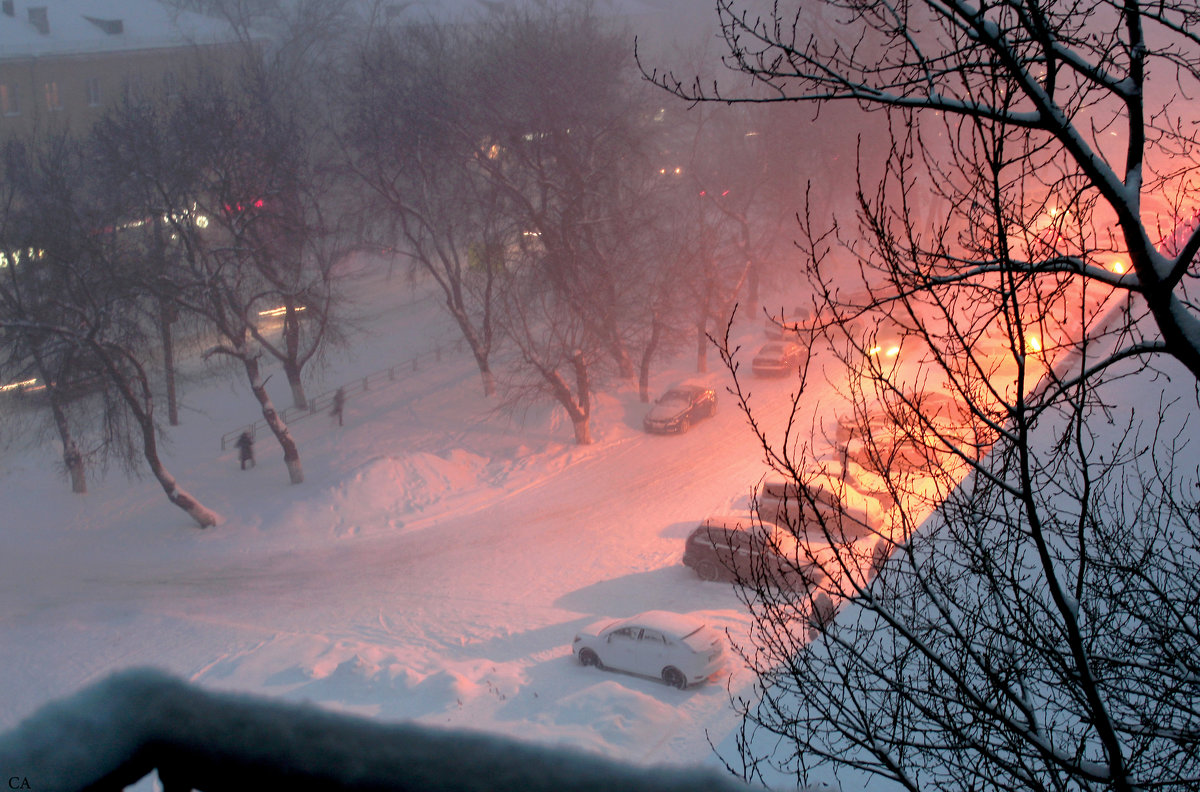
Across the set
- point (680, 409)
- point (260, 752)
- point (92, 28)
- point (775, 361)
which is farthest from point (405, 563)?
point (92, 28)

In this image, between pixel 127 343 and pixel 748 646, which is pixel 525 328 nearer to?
pixel 127 343

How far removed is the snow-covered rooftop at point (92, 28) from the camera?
29719 mm

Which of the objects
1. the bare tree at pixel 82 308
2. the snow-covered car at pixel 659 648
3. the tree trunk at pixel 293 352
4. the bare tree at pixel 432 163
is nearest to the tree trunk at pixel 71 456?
the bare tree at pixel 82 308

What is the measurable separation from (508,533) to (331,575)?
312 centimetres

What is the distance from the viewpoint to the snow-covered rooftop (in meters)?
29.7

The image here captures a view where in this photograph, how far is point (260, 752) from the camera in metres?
0.89

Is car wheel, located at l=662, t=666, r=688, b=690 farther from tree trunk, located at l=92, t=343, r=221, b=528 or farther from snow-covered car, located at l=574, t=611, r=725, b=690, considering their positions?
tree trunk, located at l=92, t=343, r=221, b=528

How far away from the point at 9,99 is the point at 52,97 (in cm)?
150

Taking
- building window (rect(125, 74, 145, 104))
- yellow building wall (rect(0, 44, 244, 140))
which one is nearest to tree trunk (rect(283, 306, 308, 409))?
building window (rect(125, 74, 145, 104))

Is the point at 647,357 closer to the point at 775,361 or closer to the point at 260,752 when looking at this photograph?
the point at 775,361

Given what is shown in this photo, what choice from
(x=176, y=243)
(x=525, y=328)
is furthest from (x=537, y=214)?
(x=176, y=243)

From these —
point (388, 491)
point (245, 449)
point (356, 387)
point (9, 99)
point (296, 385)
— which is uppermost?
point (9, 99)

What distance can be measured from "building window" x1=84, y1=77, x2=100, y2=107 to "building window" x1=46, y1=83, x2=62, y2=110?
107 cm

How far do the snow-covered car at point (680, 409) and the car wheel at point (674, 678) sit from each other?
10.1 m
